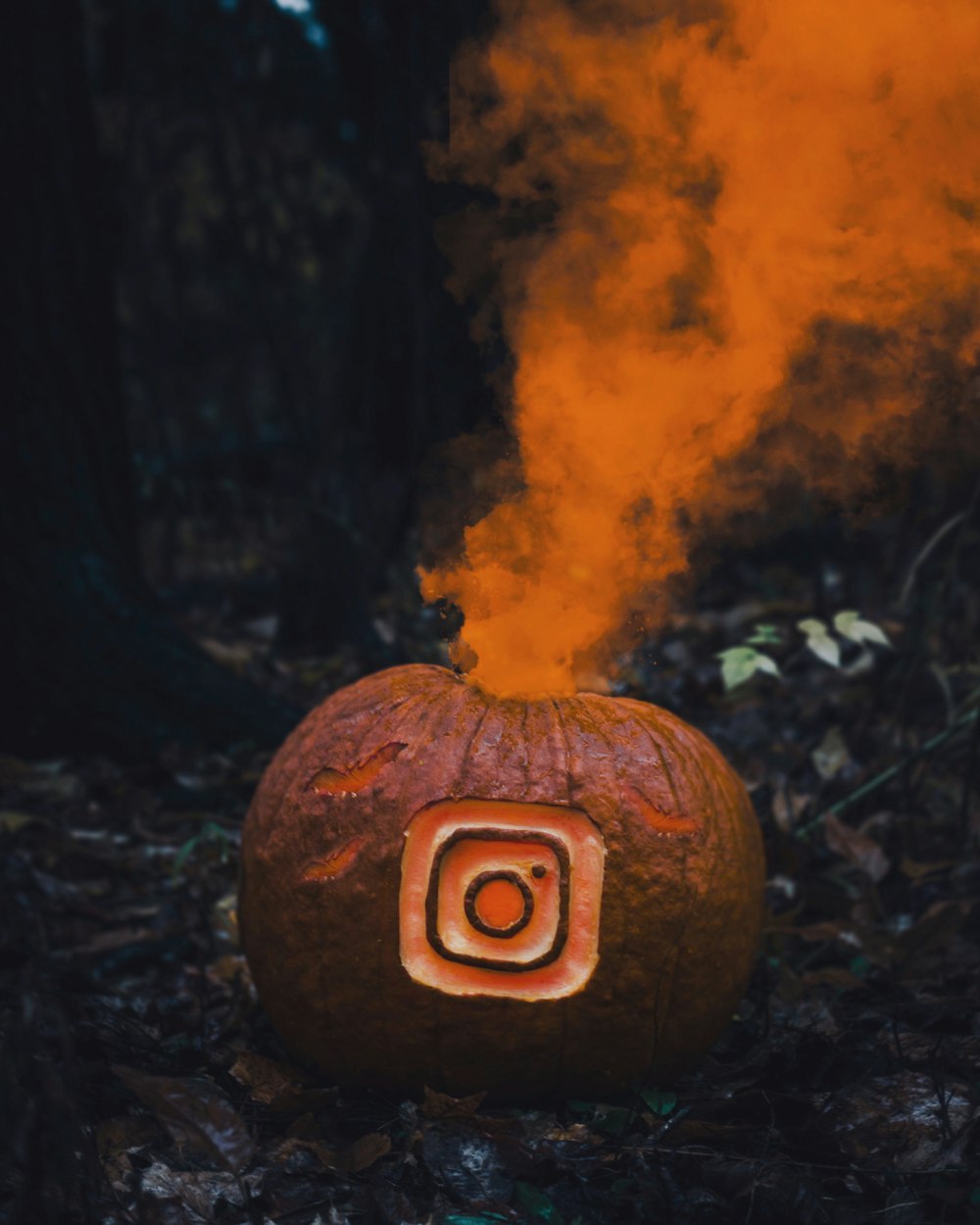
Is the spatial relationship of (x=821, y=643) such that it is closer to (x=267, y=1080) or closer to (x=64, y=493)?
(x=267, y=1080)

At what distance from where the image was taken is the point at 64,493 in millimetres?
4070

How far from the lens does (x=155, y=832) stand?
3740mm

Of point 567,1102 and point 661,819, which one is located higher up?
point 661,819

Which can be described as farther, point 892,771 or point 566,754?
point 892,771

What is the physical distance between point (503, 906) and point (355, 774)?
421mm

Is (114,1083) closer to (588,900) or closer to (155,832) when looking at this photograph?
(588,900)

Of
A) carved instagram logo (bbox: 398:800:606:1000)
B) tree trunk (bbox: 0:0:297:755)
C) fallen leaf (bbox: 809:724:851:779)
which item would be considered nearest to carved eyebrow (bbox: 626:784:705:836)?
carved instagram logo (bbox: 398:800:606:1000)

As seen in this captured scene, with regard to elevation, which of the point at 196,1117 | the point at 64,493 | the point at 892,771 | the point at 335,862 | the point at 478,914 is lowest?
A: the point at 196,1117

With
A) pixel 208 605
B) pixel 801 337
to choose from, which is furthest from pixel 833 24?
pixel 208 605

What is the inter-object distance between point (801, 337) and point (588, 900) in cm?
157

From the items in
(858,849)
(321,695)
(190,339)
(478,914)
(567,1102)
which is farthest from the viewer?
(190,339)

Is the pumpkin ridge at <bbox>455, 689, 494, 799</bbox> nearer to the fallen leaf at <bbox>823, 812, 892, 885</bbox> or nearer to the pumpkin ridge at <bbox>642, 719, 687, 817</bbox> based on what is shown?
the pumpkin ridge at <bbox>642, 719, 687, 817</bbox>

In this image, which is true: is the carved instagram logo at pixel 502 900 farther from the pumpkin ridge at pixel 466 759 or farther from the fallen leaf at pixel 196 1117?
the fallen leaf at pixel 196 1117

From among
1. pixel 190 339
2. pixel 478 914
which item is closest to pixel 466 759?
pixel 478 914
